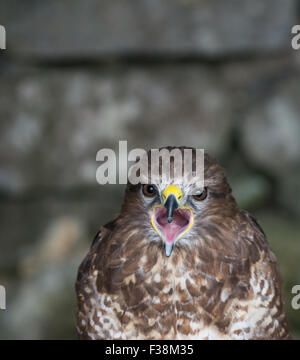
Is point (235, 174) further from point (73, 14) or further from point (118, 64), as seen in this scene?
point (73, 14)

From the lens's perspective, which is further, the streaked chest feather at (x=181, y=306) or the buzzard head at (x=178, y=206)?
the streaked chest feather at (x=181, y=306)

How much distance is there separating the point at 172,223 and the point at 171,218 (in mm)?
81

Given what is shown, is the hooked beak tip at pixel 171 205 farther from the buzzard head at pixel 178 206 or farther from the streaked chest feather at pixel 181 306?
the streaked chest feather at pixel 181 306

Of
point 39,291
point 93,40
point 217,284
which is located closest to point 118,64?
point 93,40

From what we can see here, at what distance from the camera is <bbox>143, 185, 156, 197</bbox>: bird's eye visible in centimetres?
126

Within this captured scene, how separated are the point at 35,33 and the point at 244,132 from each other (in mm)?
917

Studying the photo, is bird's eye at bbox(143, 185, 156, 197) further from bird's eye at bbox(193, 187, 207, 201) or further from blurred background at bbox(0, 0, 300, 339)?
blurred background at bbox(0, 0, 300, 339)

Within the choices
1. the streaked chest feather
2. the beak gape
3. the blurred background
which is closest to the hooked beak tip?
the beak gape

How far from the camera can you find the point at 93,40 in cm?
275

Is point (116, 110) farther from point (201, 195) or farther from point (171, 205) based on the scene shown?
point (171, 205)

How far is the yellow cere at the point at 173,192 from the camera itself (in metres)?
1.20

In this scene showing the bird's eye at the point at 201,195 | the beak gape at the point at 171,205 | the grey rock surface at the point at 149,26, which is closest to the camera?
the beak gape at the point at 171,205

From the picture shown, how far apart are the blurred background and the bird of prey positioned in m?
1.37

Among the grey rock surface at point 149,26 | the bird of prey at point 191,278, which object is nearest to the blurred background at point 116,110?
the grey rock surface at point 149,26
